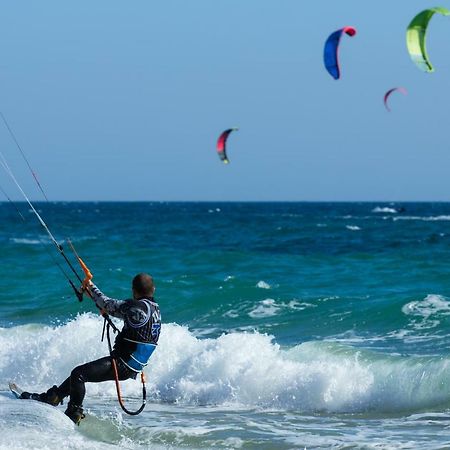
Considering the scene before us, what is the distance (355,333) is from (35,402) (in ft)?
23.5

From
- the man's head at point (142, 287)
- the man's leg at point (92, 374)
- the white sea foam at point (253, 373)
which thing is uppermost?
the man's head at point (142, 287)

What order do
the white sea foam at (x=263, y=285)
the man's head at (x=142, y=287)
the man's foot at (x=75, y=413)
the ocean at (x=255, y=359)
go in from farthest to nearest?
the white sea foam at (x=263, y=285) < the ocean at (x=255, y=359) < the man's foot at (x=75, y=413) < the man's head at (x=142, y=287)

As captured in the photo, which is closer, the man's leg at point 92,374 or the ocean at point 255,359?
the man's leg at point 92,374

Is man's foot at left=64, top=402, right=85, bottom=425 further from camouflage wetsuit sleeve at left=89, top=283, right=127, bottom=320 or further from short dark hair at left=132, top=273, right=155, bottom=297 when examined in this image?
short dark hair at left=132, top=273, right=155, bottom=297

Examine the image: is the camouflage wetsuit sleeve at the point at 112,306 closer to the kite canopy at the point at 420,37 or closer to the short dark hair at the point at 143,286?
the short dark hair at the point at 143,286

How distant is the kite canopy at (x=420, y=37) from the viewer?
43.6ft

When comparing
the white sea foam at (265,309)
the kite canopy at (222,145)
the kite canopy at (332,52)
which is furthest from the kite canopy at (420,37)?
the kite canopy at (222,145)

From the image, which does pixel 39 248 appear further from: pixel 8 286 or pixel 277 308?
pixel 277 308

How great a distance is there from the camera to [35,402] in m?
8.95

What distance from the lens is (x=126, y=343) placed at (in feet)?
27.9

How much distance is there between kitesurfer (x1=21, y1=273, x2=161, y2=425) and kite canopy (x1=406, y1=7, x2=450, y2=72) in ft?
20.3

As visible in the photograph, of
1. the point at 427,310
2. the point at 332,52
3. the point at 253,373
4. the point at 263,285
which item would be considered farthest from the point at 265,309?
the point at 253,373

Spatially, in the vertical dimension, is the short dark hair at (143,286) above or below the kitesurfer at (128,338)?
above

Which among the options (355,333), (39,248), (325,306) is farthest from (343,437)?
(39,248)
